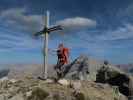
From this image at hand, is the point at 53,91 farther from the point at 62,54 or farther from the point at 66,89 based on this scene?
the point at 62,54

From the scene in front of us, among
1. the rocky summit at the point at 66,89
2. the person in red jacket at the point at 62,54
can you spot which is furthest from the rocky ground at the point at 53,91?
the person in red jacket at the point at 62,54

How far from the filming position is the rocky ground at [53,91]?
20453 millimetres

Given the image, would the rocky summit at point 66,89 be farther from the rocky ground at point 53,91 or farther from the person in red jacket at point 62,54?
the person in red jacket at point 62,54

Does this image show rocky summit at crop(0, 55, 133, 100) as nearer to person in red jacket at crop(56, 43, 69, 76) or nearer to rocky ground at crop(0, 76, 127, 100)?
rocky ground at crop(0, 76, 127, 100)

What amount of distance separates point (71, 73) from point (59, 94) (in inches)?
400

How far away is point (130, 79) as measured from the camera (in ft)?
88.9

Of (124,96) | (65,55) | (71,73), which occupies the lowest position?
(124,96)

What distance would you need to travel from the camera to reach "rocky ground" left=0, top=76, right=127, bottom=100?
20.5 metres

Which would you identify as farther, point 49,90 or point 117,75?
point 117,75

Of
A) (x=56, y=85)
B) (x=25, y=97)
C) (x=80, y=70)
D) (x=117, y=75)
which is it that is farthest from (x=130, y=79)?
(x=25, y=97)

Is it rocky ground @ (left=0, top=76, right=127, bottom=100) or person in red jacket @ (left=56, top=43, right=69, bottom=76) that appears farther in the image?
person in red jacket @ (left=56, top=43, right=69, bottom=76)

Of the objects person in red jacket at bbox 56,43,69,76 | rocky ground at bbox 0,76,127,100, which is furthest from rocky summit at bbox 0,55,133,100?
person in red jacket at bbox 56,43,69,76

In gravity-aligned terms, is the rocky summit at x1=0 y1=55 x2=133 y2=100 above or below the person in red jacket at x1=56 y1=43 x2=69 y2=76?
below

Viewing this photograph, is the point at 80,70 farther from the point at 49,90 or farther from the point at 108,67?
the point at 49,90
